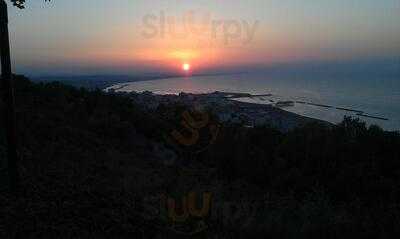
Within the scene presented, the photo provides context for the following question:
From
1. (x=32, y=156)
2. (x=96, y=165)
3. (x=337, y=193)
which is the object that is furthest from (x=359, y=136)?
(x=32, y=156)

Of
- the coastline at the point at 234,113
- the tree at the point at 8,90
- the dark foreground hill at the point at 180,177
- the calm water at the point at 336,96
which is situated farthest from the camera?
the calm water at the point at 336,96

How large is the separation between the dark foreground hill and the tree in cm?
36

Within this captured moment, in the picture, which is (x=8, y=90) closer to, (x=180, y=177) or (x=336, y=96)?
(x=180, y=177)

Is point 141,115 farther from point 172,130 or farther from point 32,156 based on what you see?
point 32,156

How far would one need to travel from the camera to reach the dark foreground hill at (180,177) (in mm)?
5609

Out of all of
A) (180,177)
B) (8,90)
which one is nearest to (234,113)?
(180,177)

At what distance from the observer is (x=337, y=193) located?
1138cm

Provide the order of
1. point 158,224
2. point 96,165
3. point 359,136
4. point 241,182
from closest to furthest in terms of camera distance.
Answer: point 158,224
point 96,165
point 241,182
point 359,136

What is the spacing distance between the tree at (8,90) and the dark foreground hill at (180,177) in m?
0.36

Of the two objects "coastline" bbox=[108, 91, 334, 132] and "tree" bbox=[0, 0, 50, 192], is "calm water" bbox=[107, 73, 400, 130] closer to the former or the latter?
"coastline" bbox=[108, 91, 334, 132]

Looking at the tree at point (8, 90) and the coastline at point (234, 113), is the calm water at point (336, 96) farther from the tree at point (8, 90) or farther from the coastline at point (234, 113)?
the tree at point (8, 90)

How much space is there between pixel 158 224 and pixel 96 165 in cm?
436

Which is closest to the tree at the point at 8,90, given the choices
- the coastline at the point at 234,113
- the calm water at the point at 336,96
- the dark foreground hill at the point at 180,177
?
the dark foreground hill at the point at 180,177

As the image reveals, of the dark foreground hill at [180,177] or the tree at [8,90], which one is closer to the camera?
the dark foreground hill at [180,177]
